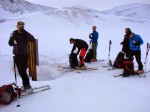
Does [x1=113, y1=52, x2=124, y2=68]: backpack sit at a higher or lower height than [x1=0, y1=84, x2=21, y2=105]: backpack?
higher

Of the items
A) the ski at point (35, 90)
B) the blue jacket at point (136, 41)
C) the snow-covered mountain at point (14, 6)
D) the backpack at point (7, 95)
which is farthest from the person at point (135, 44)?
the snow-covered mountain at point (14, 6)

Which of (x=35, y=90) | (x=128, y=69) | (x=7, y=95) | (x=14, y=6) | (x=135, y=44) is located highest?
(x=14, y=6)

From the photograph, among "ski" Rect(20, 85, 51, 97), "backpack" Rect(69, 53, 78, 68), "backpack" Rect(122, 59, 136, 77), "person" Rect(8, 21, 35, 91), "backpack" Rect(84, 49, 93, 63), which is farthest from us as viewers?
"backpack" Rect(84, 49, 93, 63)

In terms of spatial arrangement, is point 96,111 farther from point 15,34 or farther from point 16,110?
point 15,34

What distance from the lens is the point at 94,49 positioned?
13.0 metres

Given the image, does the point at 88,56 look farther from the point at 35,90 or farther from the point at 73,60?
the point at 35,90

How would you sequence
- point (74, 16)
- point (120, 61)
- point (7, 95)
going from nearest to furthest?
point (7, 95), point (120, 61), point (74, 16)

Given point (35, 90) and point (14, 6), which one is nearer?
point (35, 90)

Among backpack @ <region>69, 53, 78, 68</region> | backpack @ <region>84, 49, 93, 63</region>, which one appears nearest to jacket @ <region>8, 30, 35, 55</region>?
backpack @ <region>69, 53, 78, 68</region>

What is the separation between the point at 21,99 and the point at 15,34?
5.81 ft

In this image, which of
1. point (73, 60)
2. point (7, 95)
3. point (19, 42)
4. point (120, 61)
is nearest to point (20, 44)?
point (19, 42)

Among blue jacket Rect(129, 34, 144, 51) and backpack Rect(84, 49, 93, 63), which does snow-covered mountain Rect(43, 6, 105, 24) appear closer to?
backpack Rect(84, 49, 93, 63)

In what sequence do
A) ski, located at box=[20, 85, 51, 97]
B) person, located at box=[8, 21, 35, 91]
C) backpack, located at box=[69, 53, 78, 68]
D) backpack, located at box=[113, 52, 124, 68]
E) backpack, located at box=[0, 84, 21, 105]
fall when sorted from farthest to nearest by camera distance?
backpack, located at box=[113, 52, 124, 68] → backpack, located at box=[69, 53, 78, 68] → ski, located at box=[20, 85, 51, 97] → person, located at box=[8, 21, 35, 91] → backpack, located at box=[0, 84, 21, 105]

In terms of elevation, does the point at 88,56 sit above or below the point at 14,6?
below
